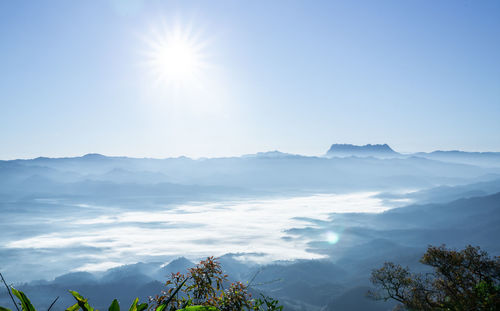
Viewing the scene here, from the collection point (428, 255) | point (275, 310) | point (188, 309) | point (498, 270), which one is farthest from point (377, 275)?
point (188, 309)

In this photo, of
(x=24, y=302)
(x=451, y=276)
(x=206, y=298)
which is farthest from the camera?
(x=451, y=276)

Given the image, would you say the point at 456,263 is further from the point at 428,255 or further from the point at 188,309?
the point at 188,309

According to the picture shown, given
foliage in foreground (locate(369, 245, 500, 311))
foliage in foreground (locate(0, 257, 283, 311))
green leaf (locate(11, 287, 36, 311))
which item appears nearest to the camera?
green leaf (locate(11, 287, 36, 311))

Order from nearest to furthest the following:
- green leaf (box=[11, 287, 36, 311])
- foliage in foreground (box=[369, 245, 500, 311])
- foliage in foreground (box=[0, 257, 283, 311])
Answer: green leaf (box=[11, 287, 36, 311]) < foliage in foreground (box=[0, 257, 283, 311]) < foliage in foreground (box=[369, 245, 500, 311])

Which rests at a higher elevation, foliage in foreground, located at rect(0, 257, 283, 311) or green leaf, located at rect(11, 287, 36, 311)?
green leaf, located at rect(11, 287, 36, 311)

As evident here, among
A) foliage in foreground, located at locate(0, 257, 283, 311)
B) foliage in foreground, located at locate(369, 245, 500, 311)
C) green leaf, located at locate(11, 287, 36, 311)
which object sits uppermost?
green leaf, located at locate(11, 287, 36, 311)

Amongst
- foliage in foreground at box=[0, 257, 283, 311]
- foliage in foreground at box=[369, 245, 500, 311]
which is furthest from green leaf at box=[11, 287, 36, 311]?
foliage in foreground at box=[369, 245, 500, 311]

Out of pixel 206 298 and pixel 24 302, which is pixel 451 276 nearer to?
pixel 206 298

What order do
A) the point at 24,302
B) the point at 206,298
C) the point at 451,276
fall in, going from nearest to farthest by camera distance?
the point at 24,302 → the point at 206,298 → the point at 451,276

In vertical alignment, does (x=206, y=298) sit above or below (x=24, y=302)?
below

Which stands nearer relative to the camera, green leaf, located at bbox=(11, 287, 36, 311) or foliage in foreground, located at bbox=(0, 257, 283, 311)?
green leaf, located at bbox=(11, 287, 36, 311)

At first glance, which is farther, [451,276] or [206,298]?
[451,276]

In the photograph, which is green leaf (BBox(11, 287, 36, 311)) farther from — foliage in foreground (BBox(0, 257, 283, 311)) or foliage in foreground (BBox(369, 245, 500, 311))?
foliage in foreground (BBox(369, 245, 500, 311))

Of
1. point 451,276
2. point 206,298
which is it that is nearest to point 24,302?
point 206,298
